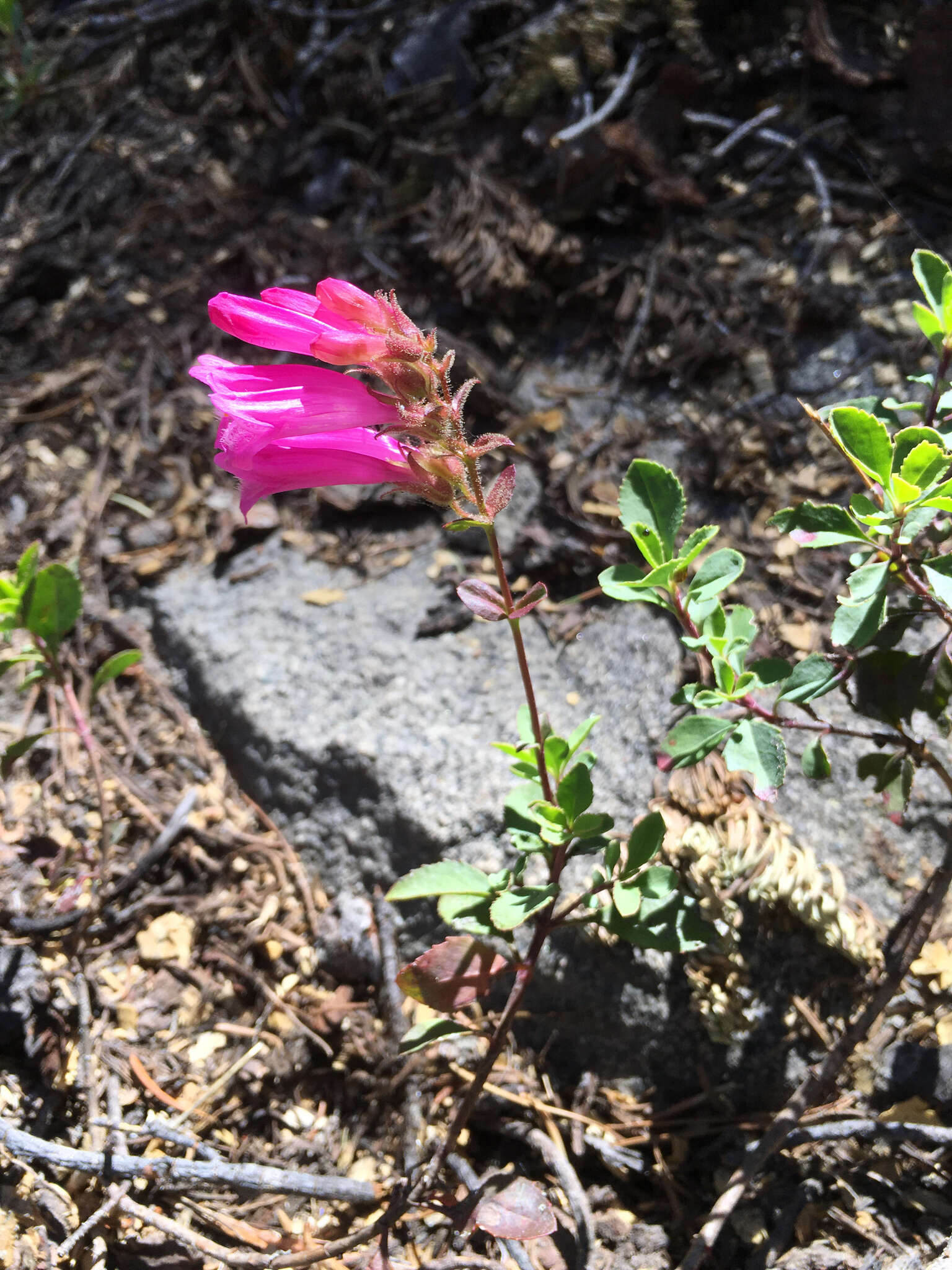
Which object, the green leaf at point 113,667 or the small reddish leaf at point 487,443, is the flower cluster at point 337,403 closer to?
the small reddish leaf at point 487,443

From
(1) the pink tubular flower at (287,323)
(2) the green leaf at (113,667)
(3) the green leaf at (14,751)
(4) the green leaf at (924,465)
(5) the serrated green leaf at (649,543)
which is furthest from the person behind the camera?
(2) the green leaf at (113,667)

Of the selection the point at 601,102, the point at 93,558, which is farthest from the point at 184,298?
the point at 601,102

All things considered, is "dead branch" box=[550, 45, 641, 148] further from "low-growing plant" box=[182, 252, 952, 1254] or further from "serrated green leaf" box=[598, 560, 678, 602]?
"serrated green leaf" box=[598, 560, 678, 602]

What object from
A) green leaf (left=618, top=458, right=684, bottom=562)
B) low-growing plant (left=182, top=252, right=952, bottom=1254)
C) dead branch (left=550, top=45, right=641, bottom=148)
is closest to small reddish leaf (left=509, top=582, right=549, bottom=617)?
low-growing plant (left=182, top=252, right=952, bottom=1254)

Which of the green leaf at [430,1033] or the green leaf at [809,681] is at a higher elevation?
the green leaf at [809,681]

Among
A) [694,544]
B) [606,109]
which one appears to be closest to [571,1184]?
[694,544]

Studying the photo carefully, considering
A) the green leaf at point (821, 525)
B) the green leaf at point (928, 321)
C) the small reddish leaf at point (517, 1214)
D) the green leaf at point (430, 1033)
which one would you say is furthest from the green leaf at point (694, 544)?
the small reddish leaf at point (517, 1214)

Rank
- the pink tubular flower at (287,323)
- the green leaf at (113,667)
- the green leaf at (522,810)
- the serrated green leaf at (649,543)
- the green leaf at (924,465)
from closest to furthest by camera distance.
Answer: the green leaf at (924,465), the pink tubular flower at (287,323), the serrated green leaf at (649,543), the green leaf at (522,810), the green leaf at (113,667)
